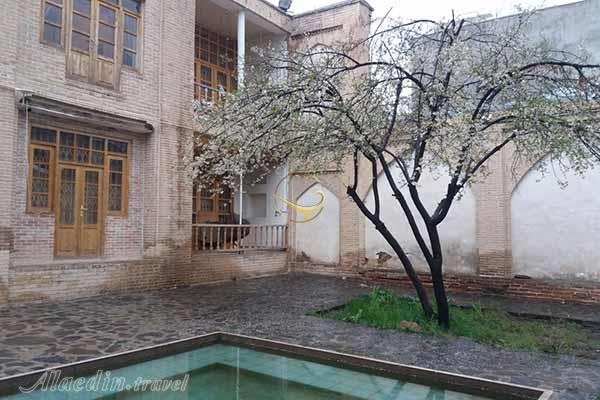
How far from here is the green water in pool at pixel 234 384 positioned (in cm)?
455

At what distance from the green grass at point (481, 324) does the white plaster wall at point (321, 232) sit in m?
4.91

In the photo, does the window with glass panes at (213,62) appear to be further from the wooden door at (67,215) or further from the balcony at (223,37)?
the wooden door at (67,215)

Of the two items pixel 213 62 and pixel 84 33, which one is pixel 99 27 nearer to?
pixel 84 33

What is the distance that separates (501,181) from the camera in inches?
447

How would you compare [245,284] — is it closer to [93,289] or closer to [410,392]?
[93,289]

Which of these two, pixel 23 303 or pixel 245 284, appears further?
pixel 245 284

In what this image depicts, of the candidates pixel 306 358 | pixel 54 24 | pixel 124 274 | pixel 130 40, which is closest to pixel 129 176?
pixel 124 274

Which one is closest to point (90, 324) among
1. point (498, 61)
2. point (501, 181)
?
point (498, 61)

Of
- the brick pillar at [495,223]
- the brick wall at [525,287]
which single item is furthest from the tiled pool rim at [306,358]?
the brick pillar at [495,223]

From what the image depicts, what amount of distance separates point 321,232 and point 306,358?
8.76 meters

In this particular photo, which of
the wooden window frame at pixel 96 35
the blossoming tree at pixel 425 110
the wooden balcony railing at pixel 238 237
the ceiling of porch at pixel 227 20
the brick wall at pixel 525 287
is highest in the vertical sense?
the ceiling of porch at pixel 227 20

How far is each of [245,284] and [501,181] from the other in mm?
6623

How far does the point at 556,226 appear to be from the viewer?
10734mm

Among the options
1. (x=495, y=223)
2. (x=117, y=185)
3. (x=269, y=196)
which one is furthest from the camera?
(x=269, y=196)
